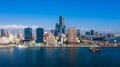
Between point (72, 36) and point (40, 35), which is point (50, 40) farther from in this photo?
point (40, 35)

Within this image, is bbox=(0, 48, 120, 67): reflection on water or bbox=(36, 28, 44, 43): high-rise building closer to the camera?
bbox=(0, 48, 120, 67): reflection on water

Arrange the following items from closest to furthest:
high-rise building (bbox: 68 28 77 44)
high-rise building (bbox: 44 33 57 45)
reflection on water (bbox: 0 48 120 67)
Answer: reflection on water (bbox: 0 48 120 67) → high-rise building (bbox: 44 33 57 45) → high-rise building (bbox: 68 28 77 44)

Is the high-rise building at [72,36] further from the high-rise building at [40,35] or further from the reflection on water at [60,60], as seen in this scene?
the reflection on water at [60,60]

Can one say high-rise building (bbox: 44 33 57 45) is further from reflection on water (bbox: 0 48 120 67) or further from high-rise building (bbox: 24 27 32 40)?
reflection on water (bbox: 0 48 120 67)

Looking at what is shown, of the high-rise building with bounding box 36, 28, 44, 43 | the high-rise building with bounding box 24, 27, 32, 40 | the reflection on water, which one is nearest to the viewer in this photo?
the reflection on water

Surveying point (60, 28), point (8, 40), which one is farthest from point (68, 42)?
point (60, 28)

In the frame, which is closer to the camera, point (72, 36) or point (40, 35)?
point (72, 36)

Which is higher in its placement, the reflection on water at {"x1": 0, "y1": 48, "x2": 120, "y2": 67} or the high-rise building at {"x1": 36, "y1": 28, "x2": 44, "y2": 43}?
the high-rise building at {"x1": 36, "y1": 28, "x2": 44, "y2": 43}

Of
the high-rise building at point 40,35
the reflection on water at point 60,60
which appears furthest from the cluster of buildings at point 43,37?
the reflection on water at point 60,60

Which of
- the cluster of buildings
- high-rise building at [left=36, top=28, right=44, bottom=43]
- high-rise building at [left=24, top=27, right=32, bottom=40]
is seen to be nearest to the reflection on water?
the cluster of buildings

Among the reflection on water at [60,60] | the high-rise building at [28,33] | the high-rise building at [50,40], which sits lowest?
the reflection on water at [60,60]

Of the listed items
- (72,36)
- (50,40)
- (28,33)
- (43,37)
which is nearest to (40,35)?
(43,37)
